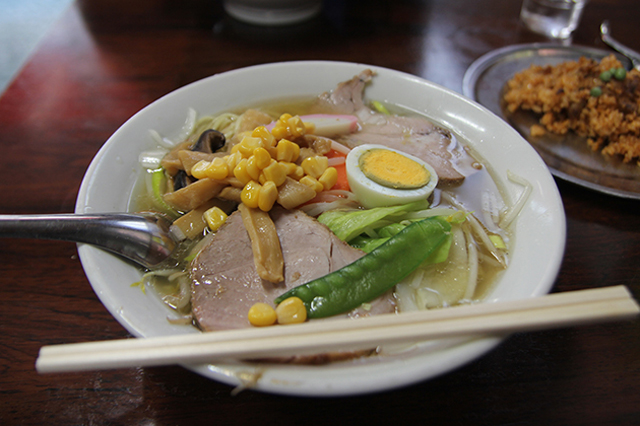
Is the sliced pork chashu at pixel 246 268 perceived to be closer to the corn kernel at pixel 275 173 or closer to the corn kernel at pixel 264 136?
the corn kernel at pixel 275 173

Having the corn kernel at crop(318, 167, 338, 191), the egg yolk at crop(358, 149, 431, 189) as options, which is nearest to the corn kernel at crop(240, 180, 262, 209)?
the corn kernel at crop(318, 167, 338, 191)

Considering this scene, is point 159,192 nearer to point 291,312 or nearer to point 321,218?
point 321,218

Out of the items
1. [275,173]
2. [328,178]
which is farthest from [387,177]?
[275,173]

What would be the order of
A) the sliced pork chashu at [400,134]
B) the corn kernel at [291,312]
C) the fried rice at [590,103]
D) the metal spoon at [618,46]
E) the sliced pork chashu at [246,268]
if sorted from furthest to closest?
the metal spoon at [618,46] → the fried rice at [590,103] → the sliced pork chashu at [400,134] → the sliced pork chashu at [246,268] → the corn kernel at [291,312]

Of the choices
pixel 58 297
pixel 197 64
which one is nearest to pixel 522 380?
pixel 58 297

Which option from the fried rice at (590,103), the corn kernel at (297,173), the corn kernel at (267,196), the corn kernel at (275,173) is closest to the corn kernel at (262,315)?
the corn kernel at (267,196)

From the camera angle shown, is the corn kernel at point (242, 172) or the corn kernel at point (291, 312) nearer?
the corn kernel at point (291, 312)

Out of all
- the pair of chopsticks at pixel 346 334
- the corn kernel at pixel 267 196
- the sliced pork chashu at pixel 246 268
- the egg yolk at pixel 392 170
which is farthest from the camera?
the egg yolk at pixel 392 170
